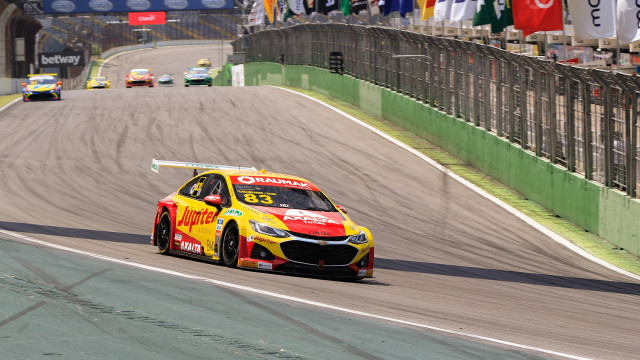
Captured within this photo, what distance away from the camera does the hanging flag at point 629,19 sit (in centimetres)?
1911

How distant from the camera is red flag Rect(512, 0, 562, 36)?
72.7 ft

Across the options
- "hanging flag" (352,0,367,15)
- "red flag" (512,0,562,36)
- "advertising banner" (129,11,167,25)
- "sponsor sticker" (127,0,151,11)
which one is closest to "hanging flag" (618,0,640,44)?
"red flag" (512,0,562,36)

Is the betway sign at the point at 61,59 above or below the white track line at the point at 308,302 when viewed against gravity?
above

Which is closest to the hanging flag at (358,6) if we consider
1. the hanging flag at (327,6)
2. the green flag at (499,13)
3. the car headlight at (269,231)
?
the hanging flag at (327,6)

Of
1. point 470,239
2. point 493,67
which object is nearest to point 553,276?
point 470,239

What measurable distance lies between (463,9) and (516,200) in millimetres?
10062

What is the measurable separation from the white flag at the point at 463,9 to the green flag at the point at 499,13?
9.91ft

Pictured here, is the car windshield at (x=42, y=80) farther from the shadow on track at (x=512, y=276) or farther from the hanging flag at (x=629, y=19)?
the shadow on track at (x=512, y=276)

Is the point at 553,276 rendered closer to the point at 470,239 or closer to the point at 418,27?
the point at 470,239

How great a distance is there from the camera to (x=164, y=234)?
14172mm

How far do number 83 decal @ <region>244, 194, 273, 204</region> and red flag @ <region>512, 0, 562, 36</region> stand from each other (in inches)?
454

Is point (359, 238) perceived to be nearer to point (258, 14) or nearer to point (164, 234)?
point (164, 234)

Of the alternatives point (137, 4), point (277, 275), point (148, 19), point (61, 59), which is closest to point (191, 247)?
point (277, 275)

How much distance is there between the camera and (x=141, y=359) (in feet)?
21.3
